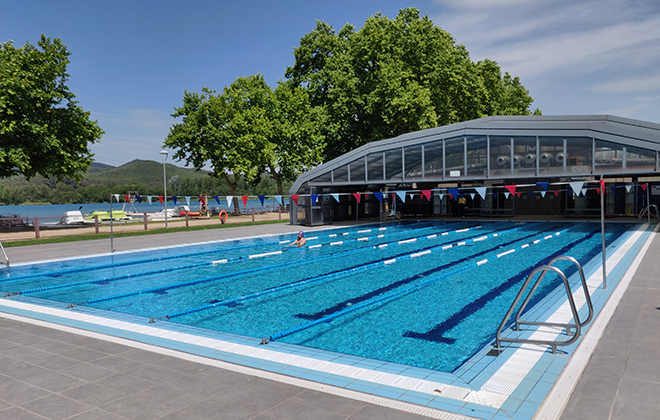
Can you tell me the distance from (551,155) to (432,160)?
5.70 metres

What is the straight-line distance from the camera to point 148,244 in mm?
18781

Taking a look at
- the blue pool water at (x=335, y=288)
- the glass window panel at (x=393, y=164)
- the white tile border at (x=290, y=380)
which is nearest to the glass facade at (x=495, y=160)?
the glass window panel at (x=393, y=164)

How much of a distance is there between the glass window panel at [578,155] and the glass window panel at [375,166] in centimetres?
919

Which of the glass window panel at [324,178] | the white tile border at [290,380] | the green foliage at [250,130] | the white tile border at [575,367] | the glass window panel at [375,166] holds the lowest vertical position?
the white tile border at [290,380]

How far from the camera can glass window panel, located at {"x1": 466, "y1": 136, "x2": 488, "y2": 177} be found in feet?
68.5

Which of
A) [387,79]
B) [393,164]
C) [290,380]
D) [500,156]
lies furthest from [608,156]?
[290,380]

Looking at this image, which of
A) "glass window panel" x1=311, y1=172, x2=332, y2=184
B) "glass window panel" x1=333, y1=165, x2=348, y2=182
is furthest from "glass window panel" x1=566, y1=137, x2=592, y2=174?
"glass window panel" x1=311, y1=172, x2=332, y2=184

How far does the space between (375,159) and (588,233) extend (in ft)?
36.9

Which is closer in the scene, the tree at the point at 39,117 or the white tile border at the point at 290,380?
the white tile border at the point at 290,380

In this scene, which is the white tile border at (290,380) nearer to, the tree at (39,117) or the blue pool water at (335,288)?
the blue pool water at (335,288)

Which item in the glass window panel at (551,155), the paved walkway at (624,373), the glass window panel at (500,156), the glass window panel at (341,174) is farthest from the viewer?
the glass window panel at (341,174)

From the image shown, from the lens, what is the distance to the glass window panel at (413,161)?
22.8 meters

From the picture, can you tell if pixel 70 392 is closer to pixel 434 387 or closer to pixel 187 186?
pixel 434 387

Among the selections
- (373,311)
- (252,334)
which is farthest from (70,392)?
(373,311)
